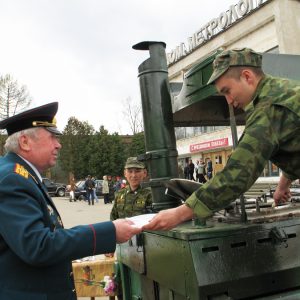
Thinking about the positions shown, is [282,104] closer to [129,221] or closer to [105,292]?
[129,221]

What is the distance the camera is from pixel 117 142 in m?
39.3

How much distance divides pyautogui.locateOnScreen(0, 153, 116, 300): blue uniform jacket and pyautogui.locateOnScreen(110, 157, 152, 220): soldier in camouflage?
9.00 feet

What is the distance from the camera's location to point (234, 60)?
217cm

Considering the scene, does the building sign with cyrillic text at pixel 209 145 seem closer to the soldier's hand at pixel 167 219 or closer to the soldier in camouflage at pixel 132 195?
the soldier in camouflage at pixel 132 195

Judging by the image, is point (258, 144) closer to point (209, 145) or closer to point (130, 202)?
point (130, 202)

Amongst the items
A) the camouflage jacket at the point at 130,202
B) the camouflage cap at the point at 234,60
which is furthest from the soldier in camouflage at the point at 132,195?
the camouflage cap at the point at 234,60

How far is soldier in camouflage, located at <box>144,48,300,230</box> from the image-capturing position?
2010 mm

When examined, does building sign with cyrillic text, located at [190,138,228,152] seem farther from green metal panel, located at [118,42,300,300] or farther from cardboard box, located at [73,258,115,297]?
green metal panel, located at [118,42,300,300]

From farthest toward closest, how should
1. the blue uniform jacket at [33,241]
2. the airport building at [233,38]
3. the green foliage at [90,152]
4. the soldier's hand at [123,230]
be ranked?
the green foliage at [90,152]
the airport building at [233,38]
the soldier's hand at [123,230]
the blue uniform jacket at [33,241]

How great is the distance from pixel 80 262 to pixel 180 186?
254 cm

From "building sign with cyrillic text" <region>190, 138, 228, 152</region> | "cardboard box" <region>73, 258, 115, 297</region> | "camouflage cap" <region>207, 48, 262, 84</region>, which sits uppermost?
"building sign with cyrillic text" <region>190, 138, 228, 152</region>

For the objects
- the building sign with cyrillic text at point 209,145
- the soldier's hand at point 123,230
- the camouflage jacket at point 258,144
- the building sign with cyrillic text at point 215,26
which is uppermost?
the building sign with cyrillic text at point 215,26

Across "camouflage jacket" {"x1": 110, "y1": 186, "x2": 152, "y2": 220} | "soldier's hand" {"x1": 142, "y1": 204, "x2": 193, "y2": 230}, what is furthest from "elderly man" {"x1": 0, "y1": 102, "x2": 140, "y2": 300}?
"camouflage jacket" {"x1": 110, "y1": 186, "x2": 152, "y2": 220}

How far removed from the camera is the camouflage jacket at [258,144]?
2004mm
